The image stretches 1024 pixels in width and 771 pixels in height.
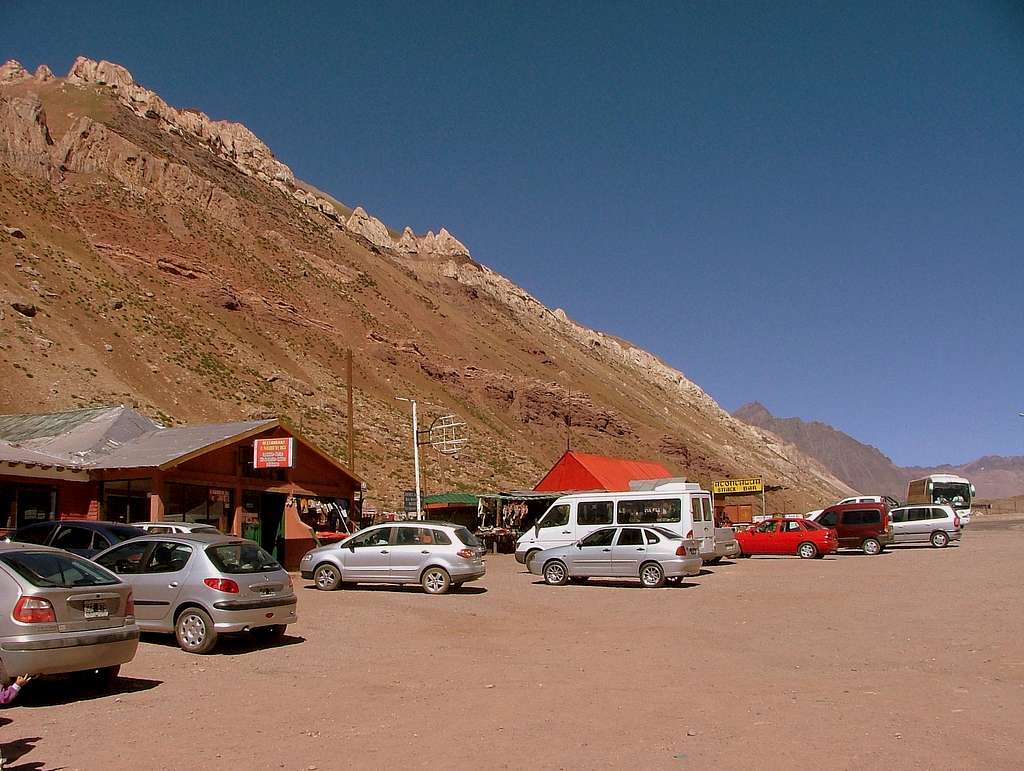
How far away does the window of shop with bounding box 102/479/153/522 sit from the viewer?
891 inches

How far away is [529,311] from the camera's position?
119 m

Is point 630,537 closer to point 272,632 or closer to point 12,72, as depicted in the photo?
point 272,632

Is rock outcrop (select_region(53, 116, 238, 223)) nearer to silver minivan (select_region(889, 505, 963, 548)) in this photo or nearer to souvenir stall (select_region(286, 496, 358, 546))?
souvenir stall (select_region(286, 496, 358, 546))

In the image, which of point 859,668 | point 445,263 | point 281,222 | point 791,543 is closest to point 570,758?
point 859,668

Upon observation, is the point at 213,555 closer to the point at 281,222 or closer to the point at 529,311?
the point at 281,222

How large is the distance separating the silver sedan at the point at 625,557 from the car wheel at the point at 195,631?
36.7 ft

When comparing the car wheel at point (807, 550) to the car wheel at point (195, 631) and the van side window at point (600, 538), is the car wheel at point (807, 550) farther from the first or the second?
the car wheel at point (195, 631)

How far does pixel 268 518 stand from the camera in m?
26.5

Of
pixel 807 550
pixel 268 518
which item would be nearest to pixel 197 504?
pixel 268 518

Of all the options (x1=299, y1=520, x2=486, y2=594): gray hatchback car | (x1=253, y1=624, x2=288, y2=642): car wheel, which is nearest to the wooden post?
(x1=299, y1=520, x2=486, y2=594): gray hatchback car

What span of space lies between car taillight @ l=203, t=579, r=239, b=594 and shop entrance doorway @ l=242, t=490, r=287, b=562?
14230 millimetres

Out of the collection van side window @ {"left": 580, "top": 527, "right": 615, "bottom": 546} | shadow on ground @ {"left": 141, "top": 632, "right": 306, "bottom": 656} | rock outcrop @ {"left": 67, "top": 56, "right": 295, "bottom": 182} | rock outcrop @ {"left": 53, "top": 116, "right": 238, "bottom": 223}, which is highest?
rock outcrop @ {"left": 67, "top": 56, "right": 295, "bottom": 182}

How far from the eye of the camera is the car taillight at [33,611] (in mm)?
8133

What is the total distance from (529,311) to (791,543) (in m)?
89.9
